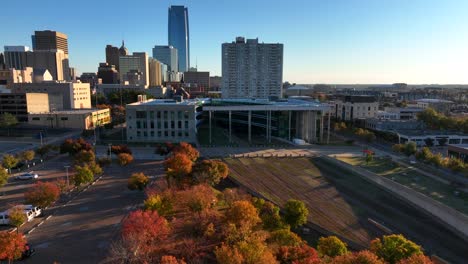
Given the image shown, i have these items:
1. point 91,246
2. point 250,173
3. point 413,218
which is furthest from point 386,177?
point 91,246

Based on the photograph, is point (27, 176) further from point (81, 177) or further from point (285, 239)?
point (285, 239)

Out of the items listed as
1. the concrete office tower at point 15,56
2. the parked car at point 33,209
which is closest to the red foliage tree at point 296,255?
the parked car at point 33,209

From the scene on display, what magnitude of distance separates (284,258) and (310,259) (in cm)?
213

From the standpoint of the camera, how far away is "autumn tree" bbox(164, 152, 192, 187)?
38.5m

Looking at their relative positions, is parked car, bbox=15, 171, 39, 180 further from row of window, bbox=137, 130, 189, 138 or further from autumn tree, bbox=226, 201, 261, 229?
autumn tree, bbox=226, 201, 261, 229

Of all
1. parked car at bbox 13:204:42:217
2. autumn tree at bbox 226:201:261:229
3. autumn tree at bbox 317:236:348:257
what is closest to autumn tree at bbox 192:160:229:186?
autumn tree at bbox 226:201:261:229

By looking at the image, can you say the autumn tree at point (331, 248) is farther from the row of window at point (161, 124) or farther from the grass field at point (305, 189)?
the row of window at point (161, 124)

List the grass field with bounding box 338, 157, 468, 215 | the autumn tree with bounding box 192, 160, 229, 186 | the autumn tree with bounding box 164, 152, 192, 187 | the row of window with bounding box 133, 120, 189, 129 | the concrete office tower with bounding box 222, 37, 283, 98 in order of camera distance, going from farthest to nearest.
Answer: the concrete office tower with bounding box 222, 37, 283, 98
the row of window with bounding box 133, 120, 189, 129
the autumn tree with bounding box 192, 160, 229, 186
the autumn tree with bounding box 164, 152, 192, 187
the grass field with bounding box 338, 157, 468, 215

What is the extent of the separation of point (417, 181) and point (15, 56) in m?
215

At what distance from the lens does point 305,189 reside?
139 ft

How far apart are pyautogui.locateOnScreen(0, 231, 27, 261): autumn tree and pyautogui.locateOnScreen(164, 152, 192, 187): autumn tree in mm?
16871

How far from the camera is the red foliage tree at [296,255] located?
70.7 feet

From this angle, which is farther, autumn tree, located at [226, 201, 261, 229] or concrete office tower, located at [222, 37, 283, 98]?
concrete office tower, located at [222, 37, 283, 98]

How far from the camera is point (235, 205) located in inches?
1074
